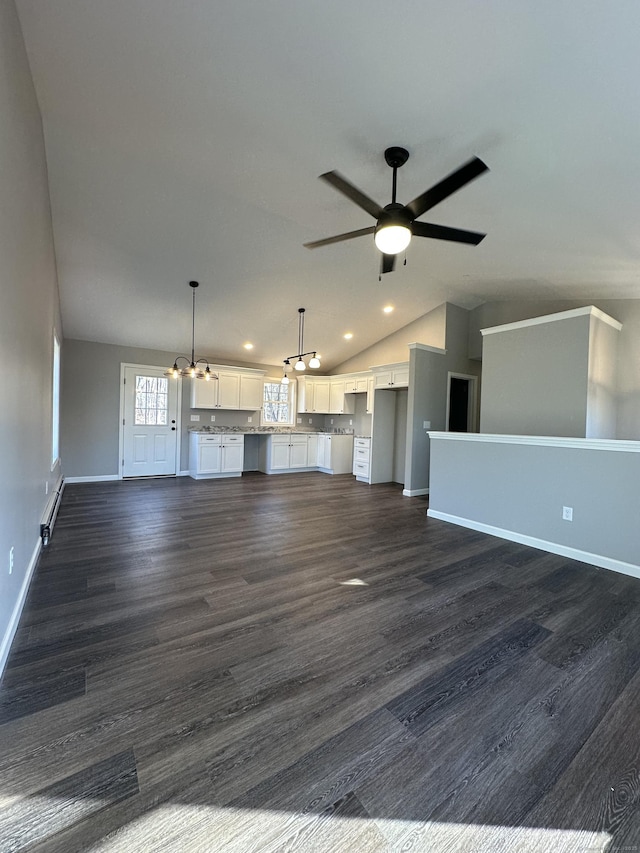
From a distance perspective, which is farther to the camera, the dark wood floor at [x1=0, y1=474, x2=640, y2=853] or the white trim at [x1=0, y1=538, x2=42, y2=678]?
the white trim at [x1=0, y1=538, x2=42, y2=678]

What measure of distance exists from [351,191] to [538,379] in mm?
3793

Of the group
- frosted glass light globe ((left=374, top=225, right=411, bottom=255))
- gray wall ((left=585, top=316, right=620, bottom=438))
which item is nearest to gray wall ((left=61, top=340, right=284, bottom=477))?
frosted glass light globe ((left=374, top=225, right=411, bottom=255))

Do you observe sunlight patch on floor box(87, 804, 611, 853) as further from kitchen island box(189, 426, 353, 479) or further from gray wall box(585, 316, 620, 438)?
kitchen island box(189, 426, 353, 479)

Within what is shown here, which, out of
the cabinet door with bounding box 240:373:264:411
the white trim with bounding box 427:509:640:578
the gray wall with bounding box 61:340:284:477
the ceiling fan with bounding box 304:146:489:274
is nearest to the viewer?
the ceiling fan with bounding box 304:146:489:274

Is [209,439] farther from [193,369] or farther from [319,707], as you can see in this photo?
[319,707]

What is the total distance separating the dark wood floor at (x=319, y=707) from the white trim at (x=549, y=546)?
0.15 meters

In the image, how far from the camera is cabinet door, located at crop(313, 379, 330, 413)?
8.69m

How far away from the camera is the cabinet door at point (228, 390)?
7.61 m

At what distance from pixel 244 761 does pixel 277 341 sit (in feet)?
22.4

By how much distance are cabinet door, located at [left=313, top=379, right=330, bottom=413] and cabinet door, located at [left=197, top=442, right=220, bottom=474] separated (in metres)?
2.55

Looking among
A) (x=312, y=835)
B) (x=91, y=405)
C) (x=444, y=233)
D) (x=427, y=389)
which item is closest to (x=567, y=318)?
(x=427, y=389)

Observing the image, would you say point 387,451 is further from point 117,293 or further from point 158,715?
point 158,715

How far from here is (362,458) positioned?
7.56 meters

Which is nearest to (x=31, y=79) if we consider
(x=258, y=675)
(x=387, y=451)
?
(x=258, y=675)
